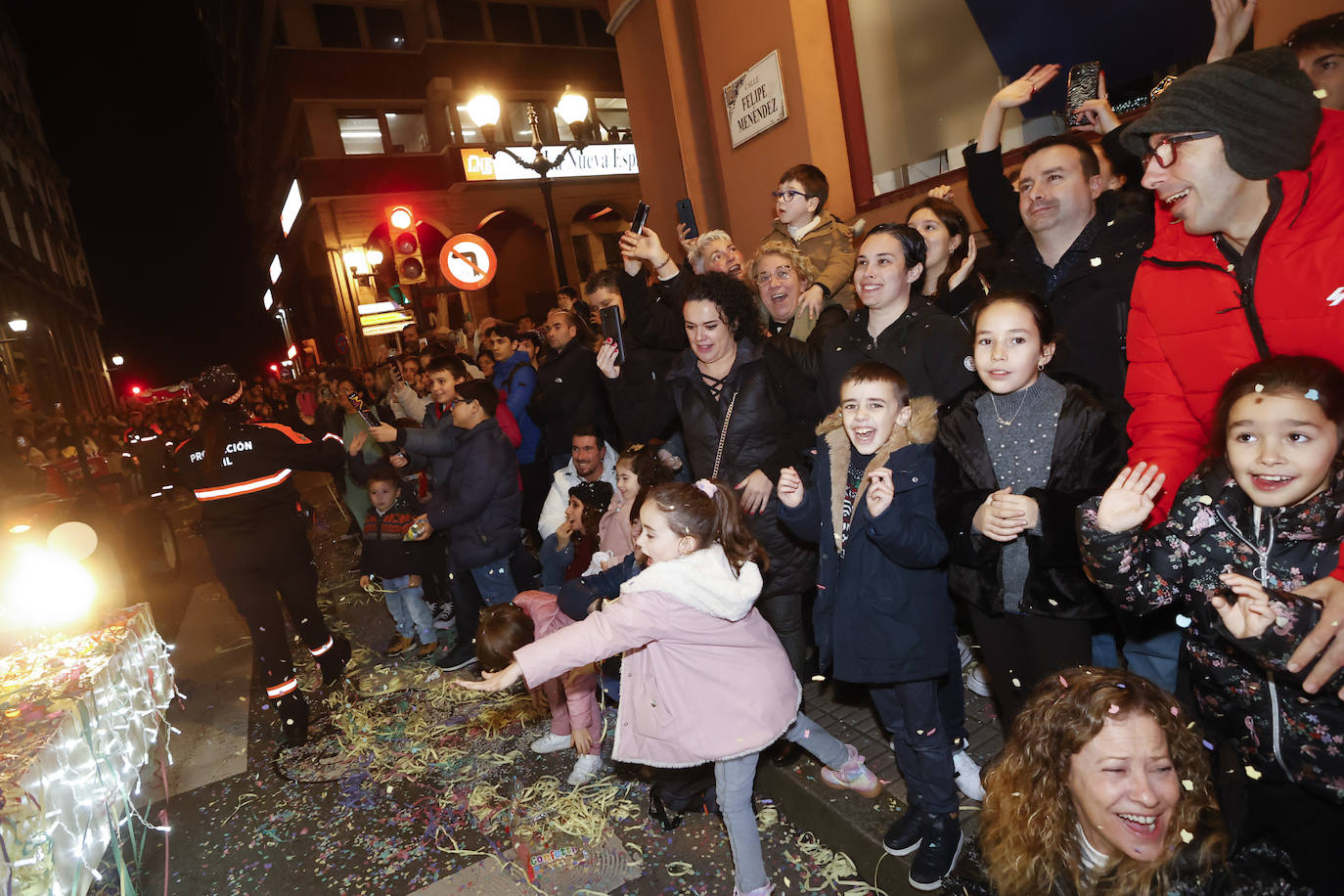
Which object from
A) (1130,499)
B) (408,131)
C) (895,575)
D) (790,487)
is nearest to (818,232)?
(790,487)

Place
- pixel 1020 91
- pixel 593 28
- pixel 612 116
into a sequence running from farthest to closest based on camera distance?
pixel 612 116, pixel 593 28, pixel 1020 91

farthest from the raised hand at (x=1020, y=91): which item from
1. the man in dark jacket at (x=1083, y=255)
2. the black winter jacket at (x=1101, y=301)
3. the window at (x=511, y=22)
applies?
the window at (x=511, y=22)

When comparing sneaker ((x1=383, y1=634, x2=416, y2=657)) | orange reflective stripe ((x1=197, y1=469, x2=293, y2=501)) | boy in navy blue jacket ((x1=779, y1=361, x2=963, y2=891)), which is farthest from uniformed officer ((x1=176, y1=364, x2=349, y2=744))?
boy in navy blue jacket ((x1=779, y1=361, x2=963, y2=891))

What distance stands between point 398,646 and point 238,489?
7.09 feet

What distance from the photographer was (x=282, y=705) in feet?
16.2

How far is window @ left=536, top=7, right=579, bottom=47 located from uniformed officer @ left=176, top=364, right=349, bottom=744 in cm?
2845

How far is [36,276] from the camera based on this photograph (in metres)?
25.5

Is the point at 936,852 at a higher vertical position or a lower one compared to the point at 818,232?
lower

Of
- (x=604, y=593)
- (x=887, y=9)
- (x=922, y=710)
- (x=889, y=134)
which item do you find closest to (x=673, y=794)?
(x=604, y=593)

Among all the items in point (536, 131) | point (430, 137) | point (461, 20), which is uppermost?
point (461, 20)

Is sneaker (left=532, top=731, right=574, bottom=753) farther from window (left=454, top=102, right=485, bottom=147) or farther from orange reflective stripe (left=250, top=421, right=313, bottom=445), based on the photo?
window (left=454, top=102, right=485, bottom=147)

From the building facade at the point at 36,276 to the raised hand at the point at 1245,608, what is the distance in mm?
19894

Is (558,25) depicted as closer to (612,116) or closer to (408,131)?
(612,116)

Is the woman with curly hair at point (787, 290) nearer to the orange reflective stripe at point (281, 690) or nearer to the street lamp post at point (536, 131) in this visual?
the orange reflective stripe at point (281, 690)
